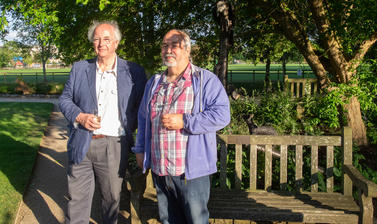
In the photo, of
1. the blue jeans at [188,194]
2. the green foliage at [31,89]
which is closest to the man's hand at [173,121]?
the blue jeans at [188,194]

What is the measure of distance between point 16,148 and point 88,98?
4940 millimetres

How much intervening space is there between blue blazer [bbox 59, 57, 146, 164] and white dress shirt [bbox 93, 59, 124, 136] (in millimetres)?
41

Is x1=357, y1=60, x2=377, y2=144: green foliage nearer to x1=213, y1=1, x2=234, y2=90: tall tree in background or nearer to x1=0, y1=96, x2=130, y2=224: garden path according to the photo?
x1=213, y1=1, x2=234, y2=90: tall tree in background

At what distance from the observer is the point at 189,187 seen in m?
2.38

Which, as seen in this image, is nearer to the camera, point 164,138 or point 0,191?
point 164,138

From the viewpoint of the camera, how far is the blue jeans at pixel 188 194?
239 cm

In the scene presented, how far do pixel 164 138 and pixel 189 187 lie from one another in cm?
38

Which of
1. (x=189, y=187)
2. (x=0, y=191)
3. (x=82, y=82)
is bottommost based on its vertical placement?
(x=0, y=191)

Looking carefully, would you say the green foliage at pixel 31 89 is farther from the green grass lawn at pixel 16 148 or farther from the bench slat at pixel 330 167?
the bench slat at pixel 330 167

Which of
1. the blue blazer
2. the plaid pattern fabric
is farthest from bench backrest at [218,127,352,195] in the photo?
the plaid pattern fabric

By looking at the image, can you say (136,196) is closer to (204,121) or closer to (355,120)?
(204,121)

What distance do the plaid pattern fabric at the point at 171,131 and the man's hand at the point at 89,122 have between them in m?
0.48

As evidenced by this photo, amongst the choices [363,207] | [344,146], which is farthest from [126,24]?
[363,207]

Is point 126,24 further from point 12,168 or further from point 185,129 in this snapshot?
point 185,129
